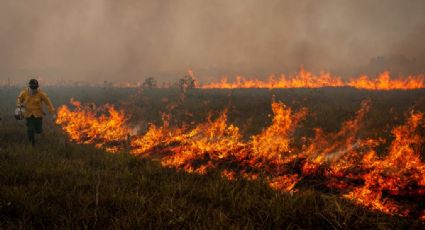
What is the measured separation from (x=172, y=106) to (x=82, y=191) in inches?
696

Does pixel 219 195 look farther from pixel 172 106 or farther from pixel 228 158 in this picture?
pixel 172 106

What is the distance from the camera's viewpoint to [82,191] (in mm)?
5613

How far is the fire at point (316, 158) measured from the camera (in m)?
7.92

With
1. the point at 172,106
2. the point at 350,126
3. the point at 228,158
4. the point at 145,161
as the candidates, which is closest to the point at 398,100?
the point at 350,126

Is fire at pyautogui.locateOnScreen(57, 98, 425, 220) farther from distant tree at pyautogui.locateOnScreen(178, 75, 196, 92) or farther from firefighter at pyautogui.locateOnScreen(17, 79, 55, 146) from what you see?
distant tree at pyautogui.locateOnScreen(178, 75, 196, 92)

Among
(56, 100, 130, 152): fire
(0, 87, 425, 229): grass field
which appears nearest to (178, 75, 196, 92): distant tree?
(56, 100, 130, 152): fire

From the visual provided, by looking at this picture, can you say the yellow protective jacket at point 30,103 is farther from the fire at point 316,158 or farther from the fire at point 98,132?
the fire at point 316,158

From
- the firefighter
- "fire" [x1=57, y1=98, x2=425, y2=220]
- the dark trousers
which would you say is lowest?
"fire" [x1=57, y1=98, x2=425, y2=220]

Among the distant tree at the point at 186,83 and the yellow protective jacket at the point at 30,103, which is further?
the distant tree at the point at 186,83

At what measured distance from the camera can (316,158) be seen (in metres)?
10.8

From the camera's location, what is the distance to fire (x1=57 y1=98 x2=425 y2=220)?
7920mm

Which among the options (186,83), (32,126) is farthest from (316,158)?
(186,83)

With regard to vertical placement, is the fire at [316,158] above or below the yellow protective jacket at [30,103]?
below

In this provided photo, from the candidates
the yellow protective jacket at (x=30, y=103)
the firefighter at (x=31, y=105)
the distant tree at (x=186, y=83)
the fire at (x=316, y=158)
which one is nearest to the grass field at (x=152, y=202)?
the fire at (x=316, y=158)
